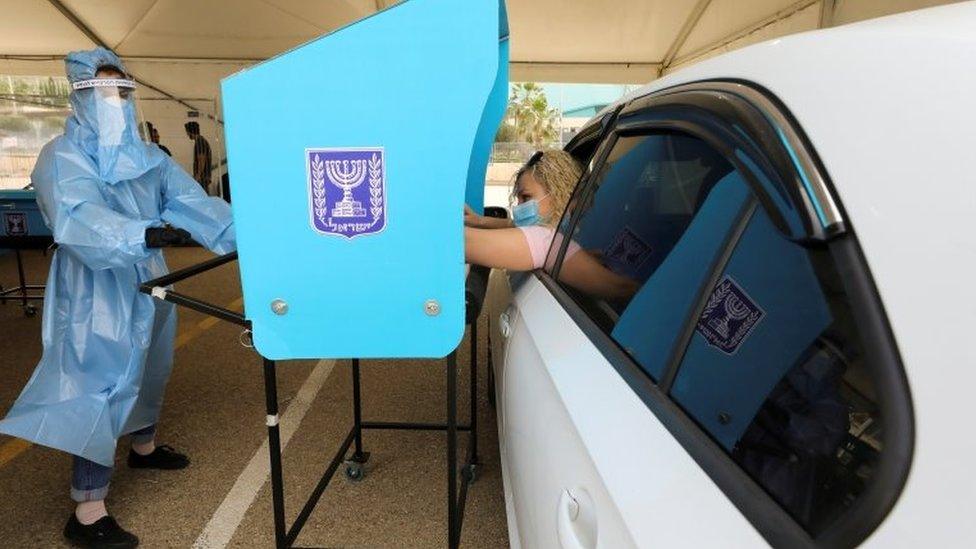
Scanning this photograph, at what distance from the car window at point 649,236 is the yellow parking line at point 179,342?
8.49 feet

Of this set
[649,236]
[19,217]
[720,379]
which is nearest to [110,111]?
[649,236]

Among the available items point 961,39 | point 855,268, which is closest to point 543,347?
point 855,268

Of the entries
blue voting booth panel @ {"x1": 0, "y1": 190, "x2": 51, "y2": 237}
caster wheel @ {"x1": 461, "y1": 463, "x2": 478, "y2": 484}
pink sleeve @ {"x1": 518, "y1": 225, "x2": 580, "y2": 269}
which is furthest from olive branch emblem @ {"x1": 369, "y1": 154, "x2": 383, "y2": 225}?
blue voting booth panel @ {"x1": 0, "y1": 190, "x2": 51, "y2": 237}

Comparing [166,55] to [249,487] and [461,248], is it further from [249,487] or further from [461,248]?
[461,248]

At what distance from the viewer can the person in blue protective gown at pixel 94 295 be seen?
2.29 metres

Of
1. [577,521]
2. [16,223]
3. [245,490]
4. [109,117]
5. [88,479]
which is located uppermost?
[109,117]

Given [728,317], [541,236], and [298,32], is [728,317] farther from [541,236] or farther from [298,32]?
[298,32]

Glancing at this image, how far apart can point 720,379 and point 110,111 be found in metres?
2.54

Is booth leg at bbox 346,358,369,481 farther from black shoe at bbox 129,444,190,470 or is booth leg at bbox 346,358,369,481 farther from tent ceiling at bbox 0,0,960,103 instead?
tent ceiling at bbox 0,0,960,103

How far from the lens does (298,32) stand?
10188mm

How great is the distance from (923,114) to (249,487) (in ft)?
10.0

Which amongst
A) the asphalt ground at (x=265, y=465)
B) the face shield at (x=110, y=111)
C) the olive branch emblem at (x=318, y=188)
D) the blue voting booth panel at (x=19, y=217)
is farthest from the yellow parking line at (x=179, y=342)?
the olive branch emblem at (x=318, y=188)

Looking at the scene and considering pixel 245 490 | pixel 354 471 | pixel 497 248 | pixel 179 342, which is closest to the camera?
pixel 497 248

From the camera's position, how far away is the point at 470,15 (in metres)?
1.39
